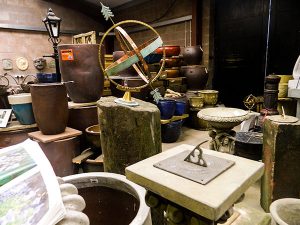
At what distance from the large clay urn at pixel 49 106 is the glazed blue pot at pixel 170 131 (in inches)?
71.1

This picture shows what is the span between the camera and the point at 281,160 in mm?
1984

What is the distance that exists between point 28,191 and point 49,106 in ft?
6.46

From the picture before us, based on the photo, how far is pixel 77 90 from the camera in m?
3.27

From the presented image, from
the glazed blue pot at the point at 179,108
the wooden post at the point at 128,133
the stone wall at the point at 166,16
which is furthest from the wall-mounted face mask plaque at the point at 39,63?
the wooden post at the point at 128,133

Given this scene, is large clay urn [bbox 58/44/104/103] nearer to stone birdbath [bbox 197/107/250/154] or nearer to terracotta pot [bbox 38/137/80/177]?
terracotta pot [bbox 38/137/80/177]

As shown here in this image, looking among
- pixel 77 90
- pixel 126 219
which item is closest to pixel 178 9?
pixel 77 90

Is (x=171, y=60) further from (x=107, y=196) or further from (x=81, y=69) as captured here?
(x=107, y=196)

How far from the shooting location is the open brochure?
73 cm

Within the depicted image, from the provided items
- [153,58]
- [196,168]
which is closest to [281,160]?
[196,168]

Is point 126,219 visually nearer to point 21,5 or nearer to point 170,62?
point 170,62

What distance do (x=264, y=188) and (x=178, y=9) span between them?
544 cm

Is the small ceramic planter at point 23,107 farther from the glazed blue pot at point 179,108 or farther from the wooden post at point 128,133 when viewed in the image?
the glazed blue pot at point 179,108

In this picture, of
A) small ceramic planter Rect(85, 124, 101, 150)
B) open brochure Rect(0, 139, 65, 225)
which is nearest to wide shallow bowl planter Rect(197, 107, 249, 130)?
small ceramic planter Rect(85, 124, 101, 150)

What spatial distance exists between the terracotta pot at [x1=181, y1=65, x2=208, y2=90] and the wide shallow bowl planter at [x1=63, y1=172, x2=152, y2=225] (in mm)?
4115
